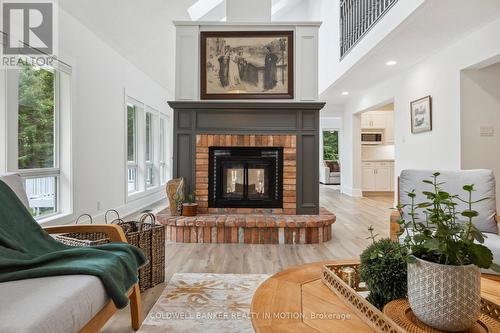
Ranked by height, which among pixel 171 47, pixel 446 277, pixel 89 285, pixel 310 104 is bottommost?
pixel 89 285

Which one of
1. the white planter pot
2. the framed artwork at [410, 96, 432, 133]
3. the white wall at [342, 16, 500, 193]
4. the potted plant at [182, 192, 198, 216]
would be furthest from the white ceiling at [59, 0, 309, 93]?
the framed artwork at [410, 96, 432, 133]

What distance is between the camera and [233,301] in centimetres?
198

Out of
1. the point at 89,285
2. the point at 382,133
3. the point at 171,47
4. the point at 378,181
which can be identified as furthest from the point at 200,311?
the point at 382,133

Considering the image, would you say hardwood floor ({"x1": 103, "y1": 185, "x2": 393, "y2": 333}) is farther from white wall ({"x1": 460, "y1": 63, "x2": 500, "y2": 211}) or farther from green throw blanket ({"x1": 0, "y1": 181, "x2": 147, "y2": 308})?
white wall ({"x1": 460, "y1": 63, "x2": 500, "y2": 211})

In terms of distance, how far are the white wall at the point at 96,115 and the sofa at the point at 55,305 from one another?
2.79m

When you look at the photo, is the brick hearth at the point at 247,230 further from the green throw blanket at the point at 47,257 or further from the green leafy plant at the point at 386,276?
the green leafy plant at the point at 386,276

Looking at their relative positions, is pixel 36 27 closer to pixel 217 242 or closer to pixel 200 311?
pixel 217 242

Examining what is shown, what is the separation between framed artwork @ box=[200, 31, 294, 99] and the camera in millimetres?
3926

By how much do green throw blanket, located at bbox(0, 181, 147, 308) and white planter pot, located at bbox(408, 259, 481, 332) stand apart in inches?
45.6

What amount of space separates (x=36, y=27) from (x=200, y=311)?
3227 millimetres

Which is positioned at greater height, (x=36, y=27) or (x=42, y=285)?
(x=36, y=27)

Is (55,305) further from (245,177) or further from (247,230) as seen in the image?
(245,177)

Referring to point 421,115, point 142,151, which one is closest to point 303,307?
point 421,115
